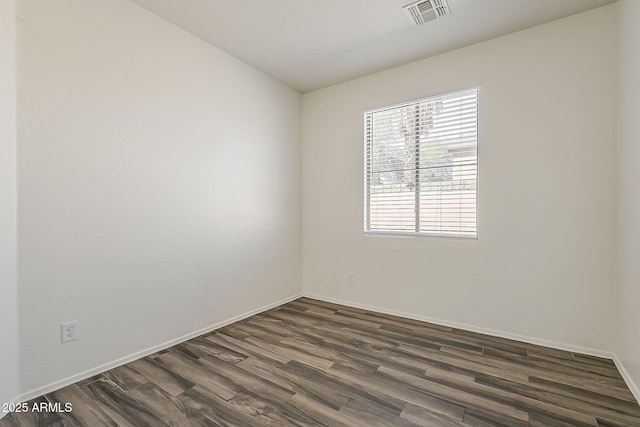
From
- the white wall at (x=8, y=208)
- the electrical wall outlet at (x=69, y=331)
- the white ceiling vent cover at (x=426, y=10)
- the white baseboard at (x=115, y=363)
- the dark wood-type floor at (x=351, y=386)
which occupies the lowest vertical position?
the dark wood-type floor at (x=351, y=386)

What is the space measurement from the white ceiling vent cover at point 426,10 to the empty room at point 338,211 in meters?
0.02

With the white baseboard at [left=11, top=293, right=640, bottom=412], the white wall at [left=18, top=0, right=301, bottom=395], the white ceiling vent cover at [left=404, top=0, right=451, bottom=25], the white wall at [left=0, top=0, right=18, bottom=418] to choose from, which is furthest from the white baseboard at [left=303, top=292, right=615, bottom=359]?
the white wall at [left=0, top=0, right=18, bottom=418]

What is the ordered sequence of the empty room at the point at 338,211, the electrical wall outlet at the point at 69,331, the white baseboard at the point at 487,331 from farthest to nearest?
the white baseboard at the point at 487,331, the electrical wall outlet at the point at 69,331, the empty room at the point at 338,211

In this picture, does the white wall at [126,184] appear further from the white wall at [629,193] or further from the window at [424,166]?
the white wall at [629,193]

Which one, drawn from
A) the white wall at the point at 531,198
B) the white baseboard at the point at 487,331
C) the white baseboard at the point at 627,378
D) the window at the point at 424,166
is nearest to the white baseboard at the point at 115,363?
the white baseboard at the point at 487,331

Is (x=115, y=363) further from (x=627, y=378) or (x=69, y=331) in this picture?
(x=627, y=378)

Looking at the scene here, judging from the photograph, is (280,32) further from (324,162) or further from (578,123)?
(578,123)

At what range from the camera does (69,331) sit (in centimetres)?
196

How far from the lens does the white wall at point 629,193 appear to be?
1880mm

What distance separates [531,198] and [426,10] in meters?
1.75

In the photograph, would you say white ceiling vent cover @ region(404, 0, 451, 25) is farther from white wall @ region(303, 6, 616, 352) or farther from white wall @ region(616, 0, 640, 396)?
white wall @ region(616, 0, 640, 396)

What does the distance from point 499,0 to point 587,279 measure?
2.22 metres

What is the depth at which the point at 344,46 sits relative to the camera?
2.85 m

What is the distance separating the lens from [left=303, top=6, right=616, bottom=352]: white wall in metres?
2.32
